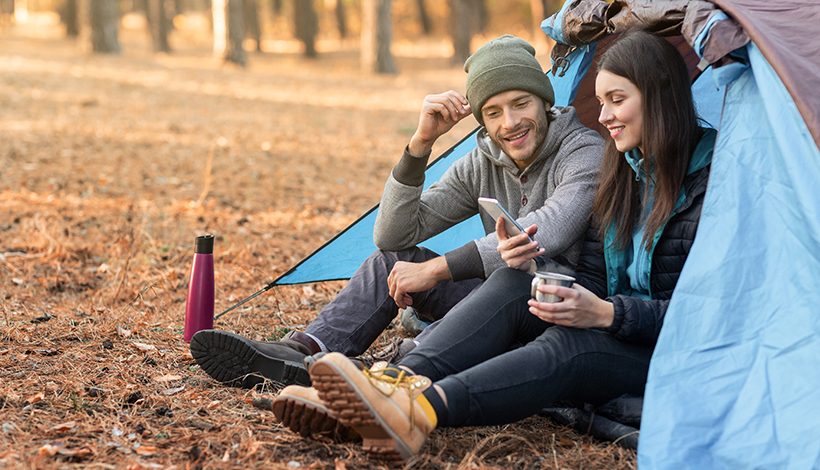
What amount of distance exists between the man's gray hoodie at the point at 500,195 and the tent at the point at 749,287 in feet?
1.85

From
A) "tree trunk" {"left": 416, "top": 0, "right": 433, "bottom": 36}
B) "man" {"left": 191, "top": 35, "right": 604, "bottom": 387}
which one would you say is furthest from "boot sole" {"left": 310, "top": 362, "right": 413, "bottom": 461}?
"tree trunk" {"left": 416, "top": 0, "right": 433, "bottom": 36}

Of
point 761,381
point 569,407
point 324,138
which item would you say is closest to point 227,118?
point 324,138

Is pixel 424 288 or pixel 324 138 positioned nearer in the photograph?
pixel 424 288

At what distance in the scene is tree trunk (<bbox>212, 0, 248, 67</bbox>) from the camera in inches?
552

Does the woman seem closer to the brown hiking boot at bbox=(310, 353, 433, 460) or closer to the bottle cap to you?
the brown hiking boot at bbox=(310, 353, 433, 460)

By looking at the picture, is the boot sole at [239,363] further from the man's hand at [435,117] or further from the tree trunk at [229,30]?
the tree trunk at [229,30]

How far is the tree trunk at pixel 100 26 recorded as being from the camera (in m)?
14.1

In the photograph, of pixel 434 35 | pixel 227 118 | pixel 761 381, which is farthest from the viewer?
pixel 434 35

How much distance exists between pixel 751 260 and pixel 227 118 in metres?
8.44

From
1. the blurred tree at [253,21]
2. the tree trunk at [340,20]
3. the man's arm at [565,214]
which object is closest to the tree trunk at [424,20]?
the tree trunk at [340,20]

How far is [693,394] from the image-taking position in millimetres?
1909

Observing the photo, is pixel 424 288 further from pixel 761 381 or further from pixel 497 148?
pixel 761 381

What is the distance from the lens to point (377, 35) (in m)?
14.4

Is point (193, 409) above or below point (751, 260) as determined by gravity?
below
